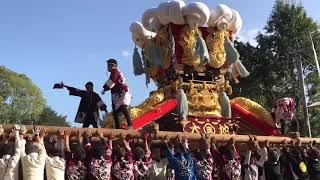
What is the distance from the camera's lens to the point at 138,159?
6.73 metres

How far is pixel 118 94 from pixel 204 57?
→ 3.79 m

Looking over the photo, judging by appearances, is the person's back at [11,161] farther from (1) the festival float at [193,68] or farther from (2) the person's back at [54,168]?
(1) the festival float at [193,68]

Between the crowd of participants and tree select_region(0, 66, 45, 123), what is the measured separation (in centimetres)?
2194

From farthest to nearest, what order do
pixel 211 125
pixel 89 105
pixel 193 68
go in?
pixel 193 68 < pixel 211 125 < pixel 89 105

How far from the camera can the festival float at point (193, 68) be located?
11.0m

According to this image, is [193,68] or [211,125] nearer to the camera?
[211,125]

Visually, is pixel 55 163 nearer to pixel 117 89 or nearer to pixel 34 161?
pixel 34 161

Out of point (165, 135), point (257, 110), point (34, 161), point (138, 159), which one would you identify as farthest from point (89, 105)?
point (257, 110)

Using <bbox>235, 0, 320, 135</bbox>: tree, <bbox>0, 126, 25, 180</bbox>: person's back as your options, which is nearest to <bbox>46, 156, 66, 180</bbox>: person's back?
<bbox>0, 126, 25, 180</bbox>: person's back

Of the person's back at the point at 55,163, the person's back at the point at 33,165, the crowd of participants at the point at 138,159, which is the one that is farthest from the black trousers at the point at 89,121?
the person's back at the point at 33,165

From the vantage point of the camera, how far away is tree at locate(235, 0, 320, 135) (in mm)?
21969

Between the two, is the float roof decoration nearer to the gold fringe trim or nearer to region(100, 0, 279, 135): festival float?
region(100, 0, 279, 135): festival float

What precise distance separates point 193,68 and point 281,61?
11403 mm

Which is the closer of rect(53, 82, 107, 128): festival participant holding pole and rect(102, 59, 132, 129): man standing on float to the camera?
rect(102, 59, 132, 129): man standing on float
